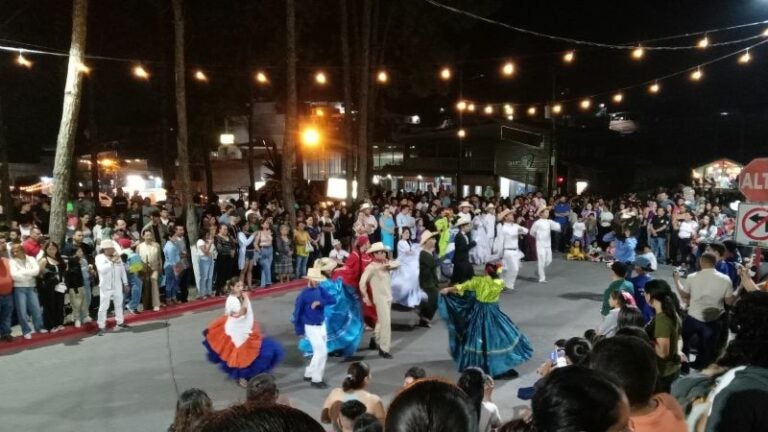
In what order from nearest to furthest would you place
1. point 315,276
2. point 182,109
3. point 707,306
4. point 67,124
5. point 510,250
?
point 707,306, point 315,276, point 67,124, point 510,250, point 182,109

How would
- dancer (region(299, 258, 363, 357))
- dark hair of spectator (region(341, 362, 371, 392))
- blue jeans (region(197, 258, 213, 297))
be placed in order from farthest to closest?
blue jeans (region(197, 258, 213, 297)), dancer (region(299, 258, 363, 357)), dark hair of spectator (region(341, 362, 371, 392))

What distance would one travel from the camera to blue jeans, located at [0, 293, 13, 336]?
8984 millimetres

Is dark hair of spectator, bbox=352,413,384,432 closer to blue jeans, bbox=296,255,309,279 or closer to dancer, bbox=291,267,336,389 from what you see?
dancer, bbox=291,267,336,389

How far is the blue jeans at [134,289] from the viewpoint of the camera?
10.7 m

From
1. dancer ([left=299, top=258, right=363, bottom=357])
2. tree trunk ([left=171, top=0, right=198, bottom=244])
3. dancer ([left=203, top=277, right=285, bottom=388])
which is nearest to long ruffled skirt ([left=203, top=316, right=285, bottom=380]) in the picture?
dancer ([left=203, top=277, right=285, bottom=388])

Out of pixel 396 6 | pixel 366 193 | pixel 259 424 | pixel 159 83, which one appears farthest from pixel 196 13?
pixel 259 424

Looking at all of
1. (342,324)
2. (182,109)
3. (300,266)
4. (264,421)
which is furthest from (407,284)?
(264,421)

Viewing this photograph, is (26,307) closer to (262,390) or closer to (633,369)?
(262,390)

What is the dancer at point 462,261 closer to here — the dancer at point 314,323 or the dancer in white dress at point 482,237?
the dancer in white dress at point 482,237

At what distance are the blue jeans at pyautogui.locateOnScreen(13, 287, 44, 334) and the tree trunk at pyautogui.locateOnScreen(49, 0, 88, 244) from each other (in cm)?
313

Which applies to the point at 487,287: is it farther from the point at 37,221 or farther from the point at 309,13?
the point at 309,13

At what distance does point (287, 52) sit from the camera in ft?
54.2

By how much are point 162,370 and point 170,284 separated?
393cm

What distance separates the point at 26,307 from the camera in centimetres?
923
